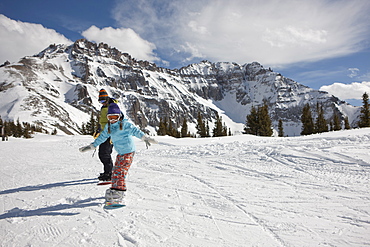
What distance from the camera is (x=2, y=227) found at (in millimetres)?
2908

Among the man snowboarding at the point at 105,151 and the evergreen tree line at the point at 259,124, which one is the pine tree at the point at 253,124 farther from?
the man snowboarding at the point at 105,151

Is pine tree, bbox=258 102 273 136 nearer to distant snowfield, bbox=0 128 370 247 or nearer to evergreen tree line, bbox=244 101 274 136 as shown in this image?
evergreen tree line, bbox=244 101 274 136

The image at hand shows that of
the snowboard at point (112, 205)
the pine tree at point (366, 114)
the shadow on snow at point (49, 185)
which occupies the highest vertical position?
the pine tree at point (366, 114)

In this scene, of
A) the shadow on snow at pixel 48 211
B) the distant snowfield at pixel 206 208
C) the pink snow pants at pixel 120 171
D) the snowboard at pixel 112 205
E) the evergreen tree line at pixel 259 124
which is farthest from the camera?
the evergreen tree line at pixel 259 124

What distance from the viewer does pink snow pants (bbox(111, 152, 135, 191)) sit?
3.68 m

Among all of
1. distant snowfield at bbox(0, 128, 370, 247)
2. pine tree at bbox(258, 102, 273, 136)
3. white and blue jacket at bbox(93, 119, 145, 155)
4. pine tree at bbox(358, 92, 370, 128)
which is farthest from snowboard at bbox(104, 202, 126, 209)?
pine tree at bbox(358, 92, 370, 128)

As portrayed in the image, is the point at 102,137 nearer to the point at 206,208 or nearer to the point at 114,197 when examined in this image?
the point at 114,197

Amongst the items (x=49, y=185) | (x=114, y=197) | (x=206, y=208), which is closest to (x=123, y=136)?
(x=114, y=197)

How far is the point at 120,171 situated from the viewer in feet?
12.5

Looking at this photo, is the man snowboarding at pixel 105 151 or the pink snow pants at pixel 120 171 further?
the man snowboarding at pixel 105 151

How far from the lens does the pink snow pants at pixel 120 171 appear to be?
368 cm

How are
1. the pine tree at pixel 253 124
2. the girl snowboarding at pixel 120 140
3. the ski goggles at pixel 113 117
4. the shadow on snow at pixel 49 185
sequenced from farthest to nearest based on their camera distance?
the pine tree at pixel 253 124, the shadow on snow at pixel 49 185, the ski goggles at pixel 113 117, the girl snowboarding at pixel 120 140

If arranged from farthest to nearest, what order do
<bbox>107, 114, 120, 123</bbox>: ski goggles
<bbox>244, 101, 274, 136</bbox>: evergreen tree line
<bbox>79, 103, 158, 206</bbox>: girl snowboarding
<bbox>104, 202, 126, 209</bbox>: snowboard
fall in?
<bbox>244, 101, 274, 136</bbox>: evergreen tree line, <bbox>107, 114, 120, 123</bbox>: ski goggles, <bbox>79, 103, 158, 206</bbox>: girl snowboarding, <bbox>104, 202, 126, 209</bbox>: snowboard

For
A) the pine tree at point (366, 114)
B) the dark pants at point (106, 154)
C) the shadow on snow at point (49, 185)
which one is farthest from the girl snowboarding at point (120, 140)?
the pine tree at point (366, 114)
